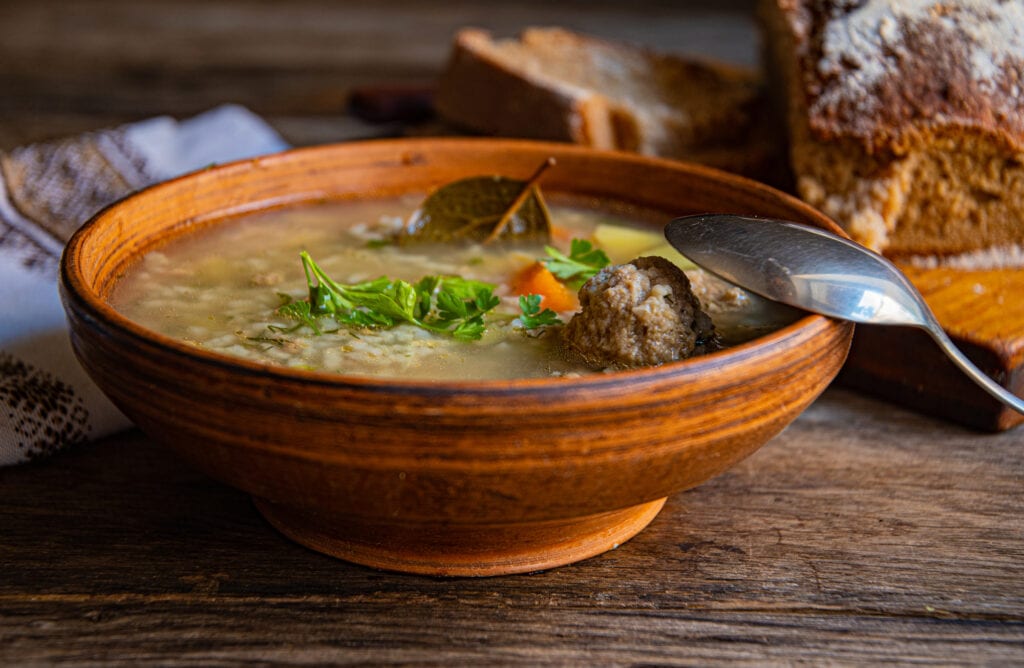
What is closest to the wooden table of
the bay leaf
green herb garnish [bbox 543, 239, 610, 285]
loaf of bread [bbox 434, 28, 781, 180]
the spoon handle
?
the spoon handle

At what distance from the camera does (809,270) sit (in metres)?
1.70

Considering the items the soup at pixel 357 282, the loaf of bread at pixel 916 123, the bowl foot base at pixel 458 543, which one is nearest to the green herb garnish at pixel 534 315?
the soup at pixel 357 282

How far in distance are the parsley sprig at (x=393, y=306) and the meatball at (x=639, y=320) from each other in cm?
19

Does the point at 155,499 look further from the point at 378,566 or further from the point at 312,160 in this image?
the point at 312,160

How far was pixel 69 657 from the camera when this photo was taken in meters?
1.56

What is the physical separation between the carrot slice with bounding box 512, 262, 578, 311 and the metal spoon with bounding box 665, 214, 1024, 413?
29cm

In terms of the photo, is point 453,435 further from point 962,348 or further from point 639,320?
point 962,348

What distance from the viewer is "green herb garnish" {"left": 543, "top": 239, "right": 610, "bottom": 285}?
212 cm

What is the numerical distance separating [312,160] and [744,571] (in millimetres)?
1342

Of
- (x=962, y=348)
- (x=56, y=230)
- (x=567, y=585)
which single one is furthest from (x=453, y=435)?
(x=56, y=230)

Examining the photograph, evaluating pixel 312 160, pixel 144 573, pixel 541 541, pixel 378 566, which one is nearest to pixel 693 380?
pixel 541 541

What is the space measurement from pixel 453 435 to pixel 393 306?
20.1 inches

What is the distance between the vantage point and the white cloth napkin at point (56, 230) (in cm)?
214

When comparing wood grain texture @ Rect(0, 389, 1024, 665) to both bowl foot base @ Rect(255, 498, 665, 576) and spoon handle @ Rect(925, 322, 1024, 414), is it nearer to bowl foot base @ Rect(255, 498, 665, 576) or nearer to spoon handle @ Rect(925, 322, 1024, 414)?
bowl foot base @ Rect(255, 498, 665, 576)
